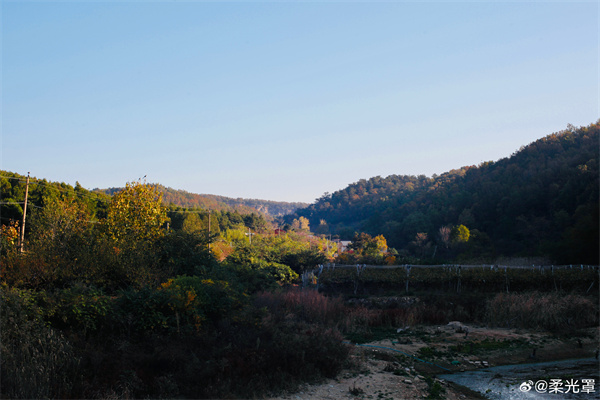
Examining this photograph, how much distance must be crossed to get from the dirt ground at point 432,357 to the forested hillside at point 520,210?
683 inches

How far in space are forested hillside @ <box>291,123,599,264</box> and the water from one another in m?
19.5

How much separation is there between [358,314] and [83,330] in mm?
10402

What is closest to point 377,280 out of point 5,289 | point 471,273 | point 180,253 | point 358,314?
point 471,273

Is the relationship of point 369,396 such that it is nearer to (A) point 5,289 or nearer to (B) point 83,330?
(B) point 83,330

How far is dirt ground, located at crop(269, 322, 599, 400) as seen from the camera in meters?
9.46

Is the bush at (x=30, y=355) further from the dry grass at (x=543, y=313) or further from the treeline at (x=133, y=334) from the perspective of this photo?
the dry grass at (x=543, y=313)

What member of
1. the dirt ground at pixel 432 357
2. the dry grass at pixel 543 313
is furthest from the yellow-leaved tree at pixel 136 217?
the dry grass at pixel 543 313

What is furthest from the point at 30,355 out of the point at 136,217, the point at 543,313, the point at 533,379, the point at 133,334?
the point at 543,313

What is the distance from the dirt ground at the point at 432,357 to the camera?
31.0 ft

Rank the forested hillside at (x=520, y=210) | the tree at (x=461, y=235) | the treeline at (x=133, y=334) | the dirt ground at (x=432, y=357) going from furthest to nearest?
the tree at (x=461, y=235), the forested hillside at (x=520, y=210), the dirt ground at (x=432, y=357), the treeline at (x=133, y=334)

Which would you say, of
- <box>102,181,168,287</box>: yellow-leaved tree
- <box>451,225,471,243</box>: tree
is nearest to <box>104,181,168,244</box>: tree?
<box>102,181,168,287</box>: yellow-leaved tree

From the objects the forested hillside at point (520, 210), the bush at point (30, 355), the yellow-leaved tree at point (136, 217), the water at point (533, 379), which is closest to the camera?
the bush at point (30, 355)

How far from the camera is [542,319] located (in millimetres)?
16734

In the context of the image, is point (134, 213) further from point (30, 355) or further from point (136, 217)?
point (30, 355)
